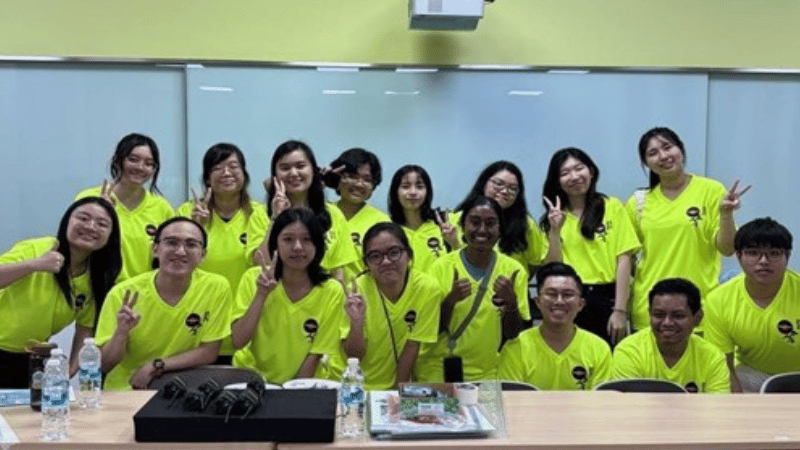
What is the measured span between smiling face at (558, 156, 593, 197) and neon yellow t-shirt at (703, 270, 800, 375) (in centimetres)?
86

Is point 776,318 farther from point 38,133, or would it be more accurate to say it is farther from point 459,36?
point 38,133

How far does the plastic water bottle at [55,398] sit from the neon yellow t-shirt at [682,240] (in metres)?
2.84

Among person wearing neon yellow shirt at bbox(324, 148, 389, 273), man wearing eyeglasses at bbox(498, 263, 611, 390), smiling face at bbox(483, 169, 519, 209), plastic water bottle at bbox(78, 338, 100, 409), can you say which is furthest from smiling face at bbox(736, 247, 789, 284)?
plastic water bottle at bbox(78, 338, 100, 409)

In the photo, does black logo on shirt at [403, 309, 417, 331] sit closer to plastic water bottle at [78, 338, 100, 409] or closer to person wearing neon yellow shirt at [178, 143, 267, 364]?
person wearing neon yellow shirt at [178, 143, 267, 364]

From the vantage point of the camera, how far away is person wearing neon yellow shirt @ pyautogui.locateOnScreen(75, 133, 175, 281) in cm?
390

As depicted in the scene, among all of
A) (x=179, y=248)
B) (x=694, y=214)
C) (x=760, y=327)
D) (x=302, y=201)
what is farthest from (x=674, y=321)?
(x=179, y=248)

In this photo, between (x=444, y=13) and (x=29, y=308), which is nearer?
(x=29, y=308)

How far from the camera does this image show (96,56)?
4.67 m

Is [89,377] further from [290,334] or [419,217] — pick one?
[419,217]

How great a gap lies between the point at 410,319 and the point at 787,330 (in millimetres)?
1634

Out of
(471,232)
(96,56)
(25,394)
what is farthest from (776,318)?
(96,56)

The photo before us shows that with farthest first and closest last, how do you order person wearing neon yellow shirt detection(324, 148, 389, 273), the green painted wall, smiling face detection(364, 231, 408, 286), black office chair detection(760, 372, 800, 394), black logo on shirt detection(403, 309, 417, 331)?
1. the green painted wall
2. person wearing neon yellow shirt detection(324, 148, 389, 273)
3. black logo on shirt detection(403, 309, 417, 331)
4. smiling face detection(364, 231, 408, 286)
5. black office chair detection(760, 372, 800, 394)

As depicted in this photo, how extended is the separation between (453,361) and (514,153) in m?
2.01

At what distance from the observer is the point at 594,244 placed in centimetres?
409
